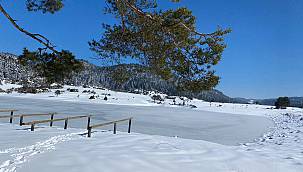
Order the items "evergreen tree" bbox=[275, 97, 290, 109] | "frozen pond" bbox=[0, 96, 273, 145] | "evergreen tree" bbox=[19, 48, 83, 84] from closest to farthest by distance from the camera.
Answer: "evergreen tree" bbox=[19, 48, 83, 84], "frozen pond" bbox=[0, 96, 273, 145], "evergreen tree" bbox=[275, 97, 290, 109]

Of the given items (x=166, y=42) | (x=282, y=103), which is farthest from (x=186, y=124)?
(x=282, y=103)

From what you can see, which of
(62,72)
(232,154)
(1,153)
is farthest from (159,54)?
(1,153)

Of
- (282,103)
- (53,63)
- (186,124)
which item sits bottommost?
(186,124)

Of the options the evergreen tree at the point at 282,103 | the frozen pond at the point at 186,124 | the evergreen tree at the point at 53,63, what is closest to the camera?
the evergreen tree at the point at 53,63

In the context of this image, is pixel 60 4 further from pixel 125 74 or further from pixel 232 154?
pixel 232 154

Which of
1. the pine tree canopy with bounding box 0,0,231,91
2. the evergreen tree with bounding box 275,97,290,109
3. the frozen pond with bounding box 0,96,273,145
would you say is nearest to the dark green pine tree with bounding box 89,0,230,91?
the pine tree canopy with bounding box 0,0,231,91

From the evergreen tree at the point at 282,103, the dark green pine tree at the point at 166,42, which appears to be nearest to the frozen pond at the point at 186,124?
the dark green pine tree at the point at 166,42

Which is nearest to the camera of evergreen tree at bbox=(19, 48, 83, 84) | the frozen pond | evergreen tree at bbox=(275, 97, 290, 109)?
evergreen tree at bbox=(19, 48, 83, 84)

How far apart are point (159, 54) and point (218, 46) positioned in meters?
1.69

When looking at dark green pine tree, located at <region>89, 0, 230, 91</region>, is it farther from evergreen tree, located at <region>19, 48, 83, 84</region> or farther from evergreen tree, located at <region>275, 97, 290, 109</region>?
evergreen tree, located at <region>275, 97, 290, 109</region>

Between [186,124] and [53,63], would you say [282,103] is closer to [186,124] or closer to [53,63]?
[186,124]

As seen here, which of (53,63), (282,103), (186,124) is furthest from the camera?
(282,103)

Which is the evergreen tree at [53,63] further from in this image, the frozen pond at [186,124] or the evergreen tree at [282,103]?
the evergreen tree at [282,103]

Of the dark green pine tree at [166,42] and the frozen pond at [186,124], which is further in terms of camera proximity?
the frozen pond at [186,124]
